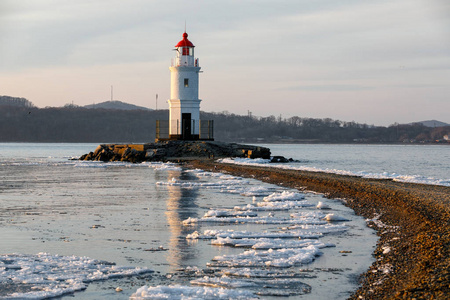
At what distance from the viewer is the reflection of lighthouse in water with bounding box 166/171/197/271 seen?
9062 millimetres

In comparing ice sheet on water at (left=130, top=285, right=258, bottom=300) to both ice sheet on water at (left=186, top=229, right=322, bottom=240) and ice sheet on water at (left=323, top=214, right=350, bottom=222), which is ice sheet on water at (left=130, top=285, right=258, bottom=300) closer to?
ice sheet on water at (left=186, top=229, right=322, bottom=240)

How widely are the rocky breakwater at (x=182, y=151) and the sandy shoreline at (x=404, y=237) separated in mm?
23324

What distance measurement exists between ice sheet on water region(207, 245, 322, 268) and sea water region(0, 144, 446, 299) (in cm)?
2

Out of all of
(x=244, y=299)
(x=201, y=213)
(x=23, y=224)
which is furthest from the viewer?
(x=201, y=213)

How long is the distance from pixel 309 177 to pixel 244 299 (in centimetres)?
1860

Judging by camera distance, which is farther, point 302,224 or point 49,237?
point 302,224

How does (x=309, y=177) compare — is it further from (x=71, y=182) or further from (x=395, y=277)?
(x=395, y=277)

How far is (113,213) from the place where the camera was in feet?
47.0

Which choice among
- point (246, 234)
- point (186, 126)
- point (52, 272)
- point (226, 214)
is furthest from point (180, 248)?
point (186, 126)

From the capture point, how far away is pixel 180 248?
9711mm

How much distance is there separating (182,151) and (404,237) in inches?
1375

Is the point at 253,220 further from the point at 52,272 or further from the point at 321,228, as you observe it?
the point at 52,272

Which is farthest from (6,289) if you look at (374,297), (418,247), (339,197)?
(339,197)

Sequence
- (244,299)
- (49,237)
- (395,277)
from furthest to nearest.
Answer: (49,237), (395,277), (244,299)
